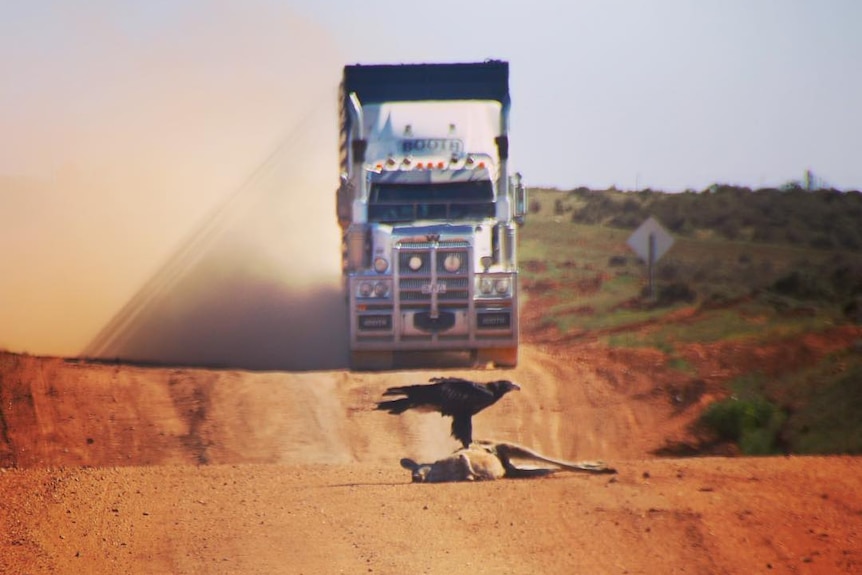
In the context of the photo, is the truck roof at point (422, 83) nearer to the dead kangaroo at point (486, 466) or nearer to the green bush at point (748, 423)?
the green bush at point (748, 423)

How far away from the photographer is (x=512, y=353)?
73.5 feet

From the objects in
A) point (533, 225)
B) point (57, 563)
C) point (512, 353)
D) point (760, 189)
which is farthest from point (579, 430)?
point (760, 189)

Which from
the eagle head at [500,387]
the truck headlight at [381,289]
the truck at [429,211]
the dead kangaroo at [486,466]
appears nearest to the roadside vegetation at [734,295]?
the eagle head at [500,387]

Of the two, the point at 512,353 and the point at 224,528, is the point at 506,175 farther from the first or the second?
the point at 224,528

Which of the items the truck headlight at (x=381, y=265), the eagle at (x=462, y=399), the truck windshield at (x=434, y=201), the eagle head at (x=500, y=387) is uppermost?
the truck windshield at (x=434, y=201)

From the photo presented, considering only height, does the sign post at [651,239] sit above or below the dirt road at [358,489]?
above

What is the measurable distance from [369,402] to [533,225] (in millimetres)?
38025

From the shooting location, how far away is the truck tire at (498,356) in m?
22.4

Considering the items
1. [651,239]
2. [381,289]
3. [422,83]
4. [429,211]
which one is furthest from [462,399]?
[651,239]

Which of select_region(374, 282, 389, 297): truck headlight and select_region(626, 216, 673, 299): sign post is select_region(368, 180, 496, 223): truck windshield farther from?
select_region(626, 216, 673, 299): sign post

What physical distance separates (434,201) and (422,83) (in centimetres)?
222

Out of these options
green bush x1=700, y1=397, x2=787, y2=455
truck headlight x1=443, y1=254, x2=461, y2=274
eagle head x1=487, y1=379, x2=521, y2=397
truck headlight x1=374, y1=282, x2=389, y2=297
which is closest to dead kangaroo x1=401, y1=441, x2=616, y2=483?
eagle head x1=487, y1=379, x2=521, y2=397

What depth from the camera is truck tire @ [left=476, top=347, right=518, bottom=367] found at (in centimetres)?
2236

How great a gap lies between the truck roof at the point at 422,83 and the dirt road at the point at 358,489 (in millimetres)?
4869
